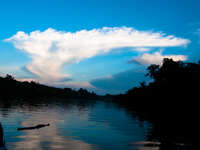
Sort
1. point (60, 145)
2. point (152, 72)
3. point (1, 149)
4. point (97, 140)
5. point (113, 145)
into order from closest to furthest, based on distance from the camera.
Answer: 1. point (1, 149)
2. point (60, 145)
3. point (113, 145)
4. point (97, 140)
5. point (152, 72)

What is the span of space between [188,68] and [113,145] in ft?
220

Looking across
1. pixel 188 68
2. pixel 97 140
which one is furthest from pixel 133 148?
pixel 188 68

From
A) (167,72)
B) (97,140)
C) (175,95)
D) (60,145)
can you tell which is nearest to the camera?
(60,145)

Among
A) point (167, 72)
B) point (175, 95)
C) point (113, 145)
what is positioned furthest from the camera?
point (167, 72)

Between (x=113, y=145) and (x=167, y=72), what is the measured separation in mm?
68890

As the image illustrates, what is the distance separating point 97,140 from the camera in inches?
1231

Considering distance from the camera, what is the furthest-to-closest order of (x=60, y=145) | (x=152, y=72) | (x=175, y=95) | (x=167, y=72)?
1. (x=152, y=72)
2. (x=167, y=72)
3. (x=175, y=95)
4. (x=60, y=145)

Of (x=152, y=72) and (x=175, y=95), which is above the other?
(x=152, y=72)

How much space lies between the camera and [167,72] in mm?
91500

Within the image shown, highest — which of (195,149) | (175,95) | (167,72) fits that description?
(167,72)

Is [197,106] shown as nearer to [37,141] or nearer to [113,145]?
[113,145]

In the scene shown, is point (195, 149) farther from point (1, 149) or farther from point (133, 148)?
point (1, 149)

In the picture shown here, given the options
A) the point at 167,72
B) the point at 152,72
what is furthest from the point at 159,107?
the point at 167,72

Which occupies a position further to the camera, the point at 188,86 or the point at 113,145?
the point at 188,86
